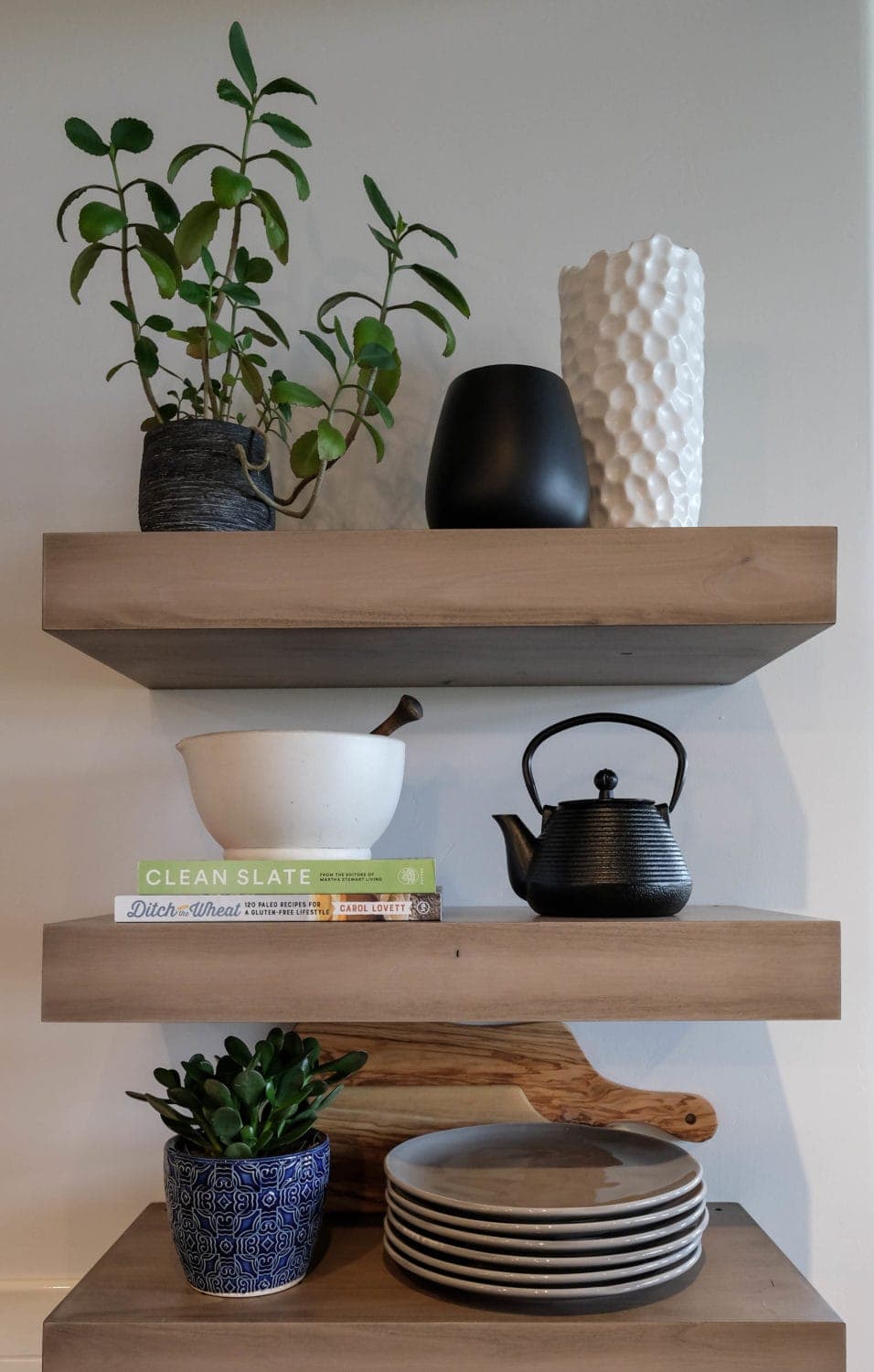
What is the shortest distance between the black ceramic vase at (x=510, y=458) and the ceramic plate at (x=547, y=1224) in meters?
0.59

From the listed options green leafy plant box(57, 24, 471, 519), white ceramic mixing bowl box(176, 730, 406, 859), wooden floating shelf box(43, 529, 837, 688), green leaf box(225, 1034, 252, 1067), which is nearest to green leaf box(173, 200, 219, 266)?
green leafy plant box(57, 24, 471, 519)

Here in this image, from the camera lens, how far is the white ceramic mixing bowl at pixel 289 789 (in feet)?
3.43

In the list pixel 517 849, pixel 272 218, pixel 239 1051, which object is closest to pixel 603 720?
pixel 517 849

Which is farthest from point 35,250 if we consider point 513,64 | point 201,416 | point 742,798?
point 742,798

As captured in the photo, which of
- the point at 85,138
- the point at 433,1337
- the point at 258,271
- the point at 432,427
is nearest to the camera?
the point at 433,1337

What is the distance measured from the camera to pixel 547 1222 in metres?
0.97

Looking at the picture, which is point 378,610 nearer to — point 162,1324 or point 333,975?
point 333,975

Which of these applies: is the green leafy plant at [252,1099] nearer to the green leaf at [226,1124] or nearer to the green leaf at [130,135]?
the green leaf at [226,1124]

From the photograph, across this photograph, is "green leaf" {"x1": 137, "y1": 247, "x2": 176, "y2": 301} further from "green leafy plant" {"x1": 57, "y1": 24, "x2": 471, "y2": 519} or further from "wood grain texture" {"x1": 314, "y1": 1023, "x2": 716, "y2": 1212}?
"wood grain texture" {"x1": 314, "y1": 1023, "x2": 716, "y2": 1212}

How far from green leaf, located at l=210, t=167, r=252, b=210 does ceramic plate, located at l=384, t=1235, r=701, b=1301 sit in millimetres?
938

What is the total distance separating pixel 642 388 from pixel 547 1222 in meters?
0.74

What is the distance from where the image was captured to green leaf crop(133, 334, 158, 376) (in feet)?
3.58

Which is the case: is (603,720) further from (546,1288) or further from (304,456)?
(546,1288)

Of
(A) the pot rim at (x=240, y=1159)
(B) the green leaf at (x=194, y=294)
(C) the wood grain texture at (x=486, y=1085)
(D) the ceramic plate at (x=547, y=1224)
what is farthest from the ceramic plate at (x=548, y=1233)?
(B) the green leaf at (x=194, y=294)
